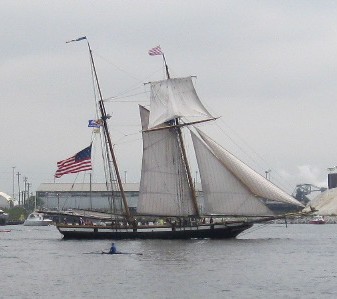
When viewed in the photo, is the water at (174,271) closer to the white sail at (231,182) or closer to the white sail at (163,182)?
the white sail at (231,182)

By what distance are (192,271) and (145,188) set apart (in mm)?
40204

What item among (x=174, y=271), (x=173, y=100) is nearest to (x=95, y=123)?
(x=173, y=100)

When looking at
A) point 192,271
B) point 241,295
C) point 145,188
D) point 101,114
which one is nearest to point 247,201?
point 145,188

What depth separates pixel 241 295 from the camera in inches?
2574

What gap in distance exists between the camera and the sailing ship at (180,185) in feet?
371

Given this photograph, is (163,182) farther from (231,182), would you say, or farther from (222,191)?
(231,182)

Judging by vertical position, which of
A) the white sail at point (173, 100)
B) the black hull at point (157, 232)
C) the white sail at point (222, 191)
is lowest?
the black hull at point (157, 232)

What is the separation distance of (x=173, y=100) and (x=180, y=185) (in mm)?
9445

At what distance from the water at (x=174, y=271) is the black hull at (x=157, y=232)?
3.69m

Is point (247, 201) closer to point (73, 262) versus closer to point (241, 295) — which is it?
point (73, 262)

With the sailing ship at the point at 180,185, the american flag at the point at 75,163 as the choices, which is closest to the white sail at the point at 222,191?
the sailing ship at the point at 180,185

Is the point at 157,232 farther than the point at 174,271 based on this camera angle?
Yes

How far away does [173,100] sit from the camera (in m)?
122

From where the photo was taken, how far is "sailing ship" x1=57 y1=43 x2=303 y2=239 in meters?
113
